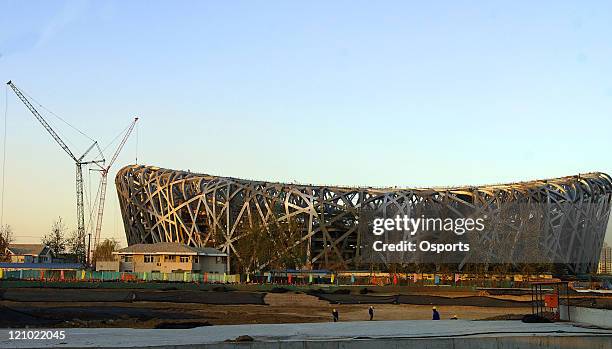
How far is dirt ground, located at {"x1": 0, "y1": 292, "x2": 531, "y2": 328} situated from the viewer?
4131cm

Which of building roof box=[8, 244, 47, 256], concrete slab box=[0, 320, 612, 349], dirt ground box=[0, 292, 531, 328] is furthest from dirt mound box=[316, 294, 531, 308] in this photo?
building roof box=[8, 244, 47, 256]

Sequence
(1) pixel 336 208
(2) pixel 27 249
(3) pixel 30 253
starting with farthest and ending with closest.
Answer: (2) pixel 27 249
(3) pixel 30 253
(1) pixel 336 208

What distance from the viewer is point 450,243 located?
12694 cm

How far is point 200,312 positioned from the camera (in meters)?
52.1

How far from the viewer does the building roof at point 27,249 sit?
16720cm

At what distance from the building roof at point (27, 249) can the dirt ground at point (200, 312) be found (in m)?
115

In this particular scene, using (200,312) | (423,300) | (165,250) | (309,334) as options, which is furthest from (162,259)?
(309,334)

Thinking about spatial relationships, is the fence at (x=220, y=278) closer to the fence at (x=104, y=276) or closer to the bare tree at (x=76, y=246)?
the fence at (x=104, y=276)

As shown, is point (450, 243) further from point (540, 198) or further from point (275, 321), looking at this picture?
point (275, 321)

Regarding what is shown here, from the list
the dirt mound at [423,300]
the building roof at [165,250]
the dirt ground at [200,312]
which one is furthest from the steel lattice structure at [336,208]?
the dirt ground at [200,312]

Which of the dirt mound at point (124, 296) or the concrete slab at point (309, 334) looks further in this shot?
the dirt mound at point (124, 296)

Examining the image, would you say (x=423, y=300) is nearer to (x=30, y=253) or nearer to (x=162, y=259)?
(x=162, y=259)

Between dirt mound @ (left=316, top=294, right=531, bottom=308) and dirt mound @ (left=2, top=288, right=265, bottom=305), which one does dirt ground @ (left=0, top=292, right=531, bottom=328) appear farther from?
dirt mound @ (left=2, top=288, right=265, bottom=305)

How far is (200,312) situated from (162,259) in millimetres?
49560
